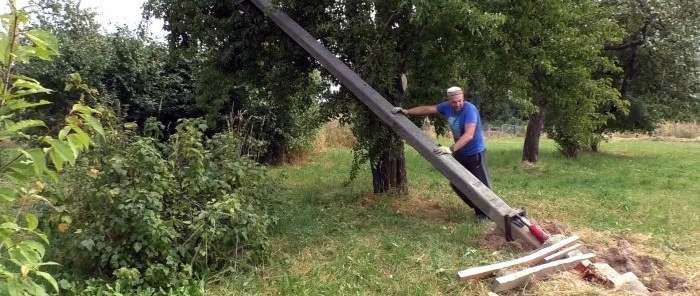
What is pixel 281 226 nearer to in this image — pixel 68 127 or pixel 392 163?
pixel 392 163

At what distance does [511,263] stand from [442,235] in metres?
1.60

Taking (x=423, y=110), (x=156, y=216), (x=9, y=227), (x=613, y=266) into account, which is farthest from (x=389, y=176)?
(x=9, y=227)

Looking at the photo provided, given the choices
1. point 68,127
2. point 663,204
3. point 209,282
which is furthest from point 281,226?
point 663,204

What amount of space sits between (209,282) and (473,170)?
3.66 m

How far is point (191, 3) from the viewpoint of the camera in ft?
27.2

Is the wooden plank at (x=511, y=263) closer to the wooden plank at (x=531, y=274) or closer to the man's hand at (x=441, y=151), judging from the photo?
the wooden plank at (x=531, y=274)

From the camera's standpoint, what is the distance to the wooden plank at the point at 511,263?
471 centimetres

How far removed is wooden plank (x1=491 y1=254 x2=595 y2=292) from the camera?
4520mm

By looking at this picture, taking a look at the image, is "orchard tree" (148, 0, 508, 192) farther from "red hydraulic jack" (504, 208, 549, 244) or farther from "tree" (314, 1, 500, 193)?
"red hydraulic jack" (504, 208, 549, 244)

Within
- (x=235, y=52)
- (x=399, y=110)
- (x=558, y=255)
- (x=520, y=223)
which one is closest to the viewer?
(x=558, y=255)

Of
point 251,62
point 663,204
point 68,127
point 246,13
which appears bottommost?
point 663,204

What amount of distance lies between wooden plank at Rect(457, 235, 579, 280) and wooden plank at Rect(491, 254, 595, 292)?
0.42ft

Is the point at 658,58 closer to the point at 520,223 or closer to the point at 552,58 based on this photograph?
the point at 552,58

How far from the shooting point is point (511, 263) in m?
4.85
